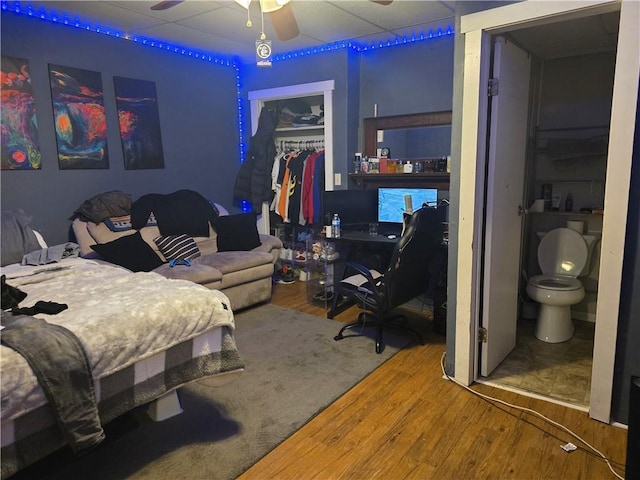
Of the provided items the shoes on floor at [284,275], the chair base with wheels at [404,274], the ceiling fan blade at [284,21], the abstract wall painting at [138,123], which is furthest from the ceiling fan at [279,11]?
the shoes on floor at [284,275]

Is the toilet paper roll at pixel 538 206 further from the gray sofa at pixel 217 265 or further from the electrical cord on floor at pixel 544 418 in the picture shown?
the gray sofa at pixel 217 265

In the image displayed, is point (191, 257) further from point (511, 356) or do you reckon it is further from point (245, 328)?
point (511, 356)

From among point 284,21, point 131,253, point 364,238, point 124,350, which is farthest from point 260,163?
point 124,350

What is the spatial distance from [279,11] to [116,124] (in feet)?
7.49

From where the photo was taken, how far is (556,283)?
3363 mm

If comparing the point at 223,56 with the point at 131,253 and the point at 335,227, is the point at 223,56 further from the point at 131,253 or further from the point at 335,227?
the point at 131,253

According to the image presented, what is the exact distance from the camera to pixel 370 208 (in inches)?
167

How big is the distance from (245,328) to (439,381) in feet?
5.33

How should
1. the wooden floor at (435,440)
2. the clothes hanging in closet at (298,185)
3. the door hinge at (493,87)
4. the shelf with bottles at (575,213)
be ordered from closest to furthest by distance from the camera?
the wooden floor at (435,440), the door hinge at (493,87), the shelf with bottles at (575,213), the clothes hanging in closet at (298,185)

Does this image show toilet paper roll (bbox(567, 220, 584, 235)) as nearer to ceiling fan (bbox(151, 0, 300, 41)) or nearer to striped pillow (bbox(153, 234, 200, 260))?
ceiling fan (bbox(151, 0, 300, 41))

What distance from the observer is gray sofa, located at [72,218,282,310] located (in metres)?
3.61

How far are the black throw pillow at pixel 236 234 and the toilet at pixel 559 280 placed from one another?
8.29 ft

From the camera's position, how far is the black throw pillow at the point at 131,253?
3.53m

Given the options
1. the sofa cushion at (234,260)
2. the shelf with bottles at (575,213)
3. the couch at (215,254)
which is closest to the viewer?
the shelf with bottles at (575,213)
